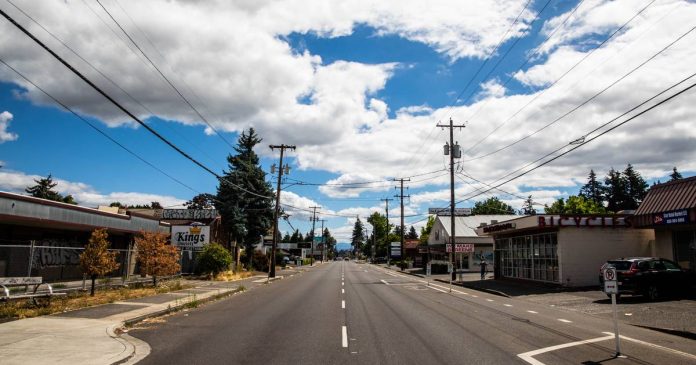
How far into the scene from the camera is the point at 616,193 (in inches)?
4102

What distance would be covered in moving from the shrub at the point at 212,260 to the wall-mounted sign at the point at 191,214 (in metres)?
11.4

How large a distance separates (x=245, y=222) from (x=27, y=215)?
29.6 meters

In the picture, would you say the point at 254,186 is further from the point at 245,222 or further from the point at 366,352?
the point at 366,352

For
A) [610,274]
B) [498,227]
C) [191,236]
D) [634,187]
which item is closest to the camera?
[610,274]

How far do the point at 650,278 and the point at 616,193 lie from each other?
95.1m

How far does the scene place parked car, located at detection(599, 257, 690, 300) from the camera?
65.2 feet

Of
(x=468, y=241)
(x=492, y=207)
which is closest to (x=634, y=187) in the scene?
(x=492, y=207)

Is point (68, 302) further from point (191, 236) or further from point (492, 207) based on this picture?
point (492, 207)

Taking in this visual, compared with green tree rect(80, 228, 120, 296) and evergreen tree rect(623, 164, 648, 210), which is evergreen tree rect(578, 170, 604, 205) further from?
green tree rect(80, 228, 120, 296)

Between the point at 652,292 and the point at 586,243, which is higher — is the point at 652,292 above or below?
below

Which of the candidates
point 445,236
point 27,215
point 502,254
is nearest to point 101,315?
point 27,215

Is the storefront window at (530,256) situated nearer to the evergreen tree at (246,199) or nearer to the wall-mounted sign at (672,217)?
the wall-mounted sign at (672,217)

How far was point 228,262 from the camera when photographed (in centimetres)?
3572

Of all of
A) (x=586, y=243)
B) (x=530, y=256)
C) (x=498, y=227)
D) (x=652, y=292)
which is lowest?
(x=652, y=292)
